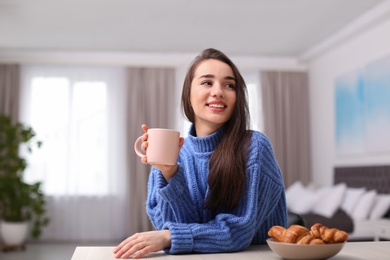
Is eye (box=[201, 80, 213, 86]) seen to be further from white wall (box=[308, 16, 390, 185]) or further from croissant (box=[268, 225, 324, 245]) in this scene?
white wall (box=[308, 16, 390, 185])

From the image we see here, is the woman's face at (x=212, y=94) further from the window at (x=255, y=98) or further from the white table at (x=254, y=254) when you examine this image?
the window at (x=255, y=98)

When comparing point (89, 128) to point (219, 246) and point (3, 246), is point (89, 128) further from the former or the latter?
point (219, 246)

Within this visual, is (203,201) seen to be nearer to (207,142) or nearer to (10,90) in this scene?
(207,142)

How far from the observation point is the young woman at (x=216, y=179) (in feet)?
4.07

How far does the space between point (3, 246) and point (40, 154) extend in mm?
1447

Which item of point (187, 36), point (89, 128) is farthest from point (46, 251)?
point (187, 36)

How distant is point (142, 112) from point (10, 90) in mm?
1856

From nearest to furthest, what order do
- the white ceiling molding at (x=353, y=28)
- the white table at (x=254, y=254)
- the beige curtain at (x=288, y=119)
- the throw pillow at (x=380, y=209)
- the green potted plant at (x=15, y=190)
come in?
1. the white table at (x=254, y=254)
2. the throw pillow at (x=380, y=209)
3. the white ceiling molding at (x=353, y=28)
4. the green potted plant at (x=15, y=190)
5. the beige curtain at (x=288, y=119)

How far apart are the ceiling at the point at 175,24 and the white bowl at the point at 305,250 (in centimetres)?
423

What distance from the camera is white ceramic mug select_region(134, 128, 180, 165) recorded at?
3.79 feet

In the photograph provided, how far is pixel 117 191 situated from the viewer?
7.14m

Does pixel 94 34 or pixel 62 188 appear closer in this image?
pixel 94 34

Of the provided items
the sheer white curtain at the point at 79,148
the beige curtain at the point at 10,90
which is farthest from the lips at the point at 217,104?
the beige curtain at the point at 10,90

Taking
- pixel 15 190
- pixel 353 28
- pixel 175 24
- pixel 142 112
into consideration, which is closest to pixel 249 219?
pixel 175 24
